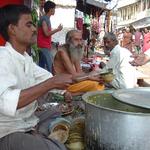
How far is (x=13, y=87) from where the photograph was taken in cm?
204

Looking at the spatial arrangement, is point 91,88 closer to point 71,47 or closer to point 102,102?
point 71,47

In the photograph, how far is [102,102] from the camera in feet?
9.17

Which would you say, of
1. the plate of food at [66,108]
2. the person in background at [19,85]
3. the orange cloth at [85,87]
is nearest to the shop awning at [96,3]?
the orange cloth at [85,87]

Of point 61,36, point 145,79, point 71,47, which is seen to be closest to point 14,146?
point 71,47

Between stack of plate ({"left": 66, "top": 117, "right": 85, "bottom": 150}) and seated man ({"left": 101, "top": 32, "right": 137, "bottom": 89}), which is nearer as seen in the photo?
stack of plate ({"left": 66, "top": 117, "right": 85, "bottom": 150})

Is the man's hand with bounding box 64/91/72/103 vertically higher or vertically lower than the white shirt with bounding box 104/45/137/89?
lower

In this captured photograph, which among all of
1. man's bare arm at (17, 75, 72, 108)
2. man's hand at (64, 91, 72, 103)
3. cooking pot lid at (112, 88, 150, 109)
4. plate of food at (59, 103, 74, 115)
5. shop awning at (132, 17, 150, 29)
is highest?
shop awning at (132, 17, 150, 29)

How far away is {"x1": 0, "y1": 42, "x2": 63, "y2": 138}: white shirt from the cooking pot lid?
63 cm

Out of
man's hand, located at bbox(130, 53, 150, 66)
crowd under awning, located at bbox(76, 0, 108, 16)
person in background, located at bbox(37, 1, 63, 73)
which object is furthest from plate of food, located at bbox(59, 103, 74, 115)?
crowd under awning, located at bbox(76, 0, 108, 16)

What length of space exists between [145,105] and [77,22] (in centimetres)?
944

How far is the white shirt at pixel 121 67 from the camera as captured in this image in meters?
5.39

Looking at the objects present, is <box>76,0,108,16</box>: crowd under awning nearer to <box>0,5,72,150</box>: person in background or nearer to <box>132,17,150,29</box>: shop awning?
<box>0,5,72,150</box>: person in background

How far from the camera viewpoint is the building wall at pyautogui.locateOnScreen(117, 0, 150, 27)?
1922 inches

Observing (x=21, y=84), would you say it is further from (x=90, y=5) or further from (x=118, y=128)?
(x=90, y=5)
